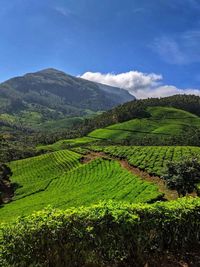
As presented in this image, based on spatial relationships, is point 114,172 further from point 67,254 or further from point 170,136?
point 170,136

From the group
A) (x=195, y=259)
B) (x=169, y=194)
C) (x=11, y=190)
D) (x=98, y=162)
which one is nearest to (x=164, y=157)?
(x=98, y=162)

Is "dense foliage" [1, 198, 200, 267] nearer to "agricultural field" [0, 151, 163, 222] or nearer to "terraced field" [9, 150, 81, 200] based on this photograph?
"agricultural field" [0, 151, 163, 222]

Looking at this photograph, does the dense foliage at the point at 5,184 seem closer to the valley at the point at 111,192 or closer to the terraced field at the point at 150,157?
the valley at the point at 111,192

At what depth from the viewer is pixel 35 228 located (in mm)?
11250

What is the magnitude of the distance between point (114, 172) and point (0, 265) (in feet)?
221

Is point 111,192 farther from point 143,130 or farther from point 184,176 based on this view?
point 143,130

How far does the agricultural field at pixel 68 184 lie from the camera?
53.0 meters

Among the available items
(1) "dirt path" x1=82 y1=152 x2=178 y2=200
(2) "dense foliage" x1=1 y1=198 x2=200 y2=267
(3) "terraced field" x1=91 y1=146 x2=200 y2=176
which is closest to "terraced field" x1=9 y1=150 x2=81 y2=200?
(1) "dirt path" x1=82 y1=152 x2=178 y2=200

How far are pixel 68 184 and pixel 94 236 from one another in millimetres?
66085

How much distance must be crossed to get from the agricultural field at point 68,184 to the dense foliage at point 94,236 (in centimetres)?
2741

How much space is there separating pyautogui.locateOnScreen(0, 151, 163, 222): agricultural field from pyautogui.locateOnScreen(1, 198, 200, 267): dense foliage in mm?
27414

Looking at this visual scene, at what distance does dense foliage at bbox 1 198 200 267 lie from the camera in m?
11.3

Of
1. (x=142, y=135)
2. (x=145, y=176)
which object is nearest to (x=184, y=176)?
(x=145, y=176)

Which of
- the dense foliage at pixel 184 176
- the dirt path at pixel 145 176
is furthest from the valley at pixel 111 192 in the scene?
the dense foliage at pixel 184 176
